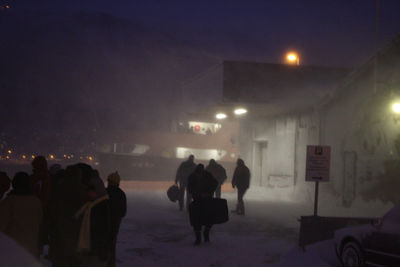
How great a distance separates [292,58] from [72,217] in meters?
29.1

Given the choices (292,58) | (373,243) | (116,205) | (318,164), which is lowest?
(373,243)

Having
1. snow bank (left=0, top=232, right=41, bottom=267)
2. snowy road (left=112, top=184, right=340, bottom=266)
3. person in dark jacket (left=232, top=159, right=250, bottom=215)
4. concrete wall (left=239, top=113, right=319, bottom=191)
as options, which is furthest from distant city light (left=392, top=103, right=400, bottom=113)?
snow bank (left=0, top=232, right=41, bottom=267)

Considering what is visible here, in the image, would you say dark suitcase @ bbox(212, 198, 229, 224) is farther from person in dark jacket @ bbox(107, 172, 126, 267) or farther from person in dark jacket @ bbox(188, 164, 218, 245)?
person in dark jacket @ bbox(107, 172, 126, 267)

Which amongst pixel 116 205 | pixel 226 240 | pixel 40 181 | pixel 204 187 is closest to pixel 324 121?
pixel 226 240

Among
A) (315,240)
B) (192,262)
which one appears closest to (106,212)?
(192,262)

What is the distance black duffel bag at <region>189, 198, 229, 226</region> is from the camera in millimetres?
9461

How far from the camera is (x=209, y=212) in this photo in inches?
372

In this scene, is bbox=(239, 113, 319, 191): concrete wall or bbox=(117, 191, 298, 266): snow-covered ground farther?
bbox=(239, 113, 319, 191): concrete wall

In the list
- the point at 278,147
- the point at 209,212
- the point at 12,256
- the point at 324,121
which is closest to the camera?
the point at 12,256

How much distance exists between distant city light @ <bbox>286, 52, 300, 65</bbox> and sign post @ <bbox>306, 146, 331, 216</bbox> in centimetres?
2387

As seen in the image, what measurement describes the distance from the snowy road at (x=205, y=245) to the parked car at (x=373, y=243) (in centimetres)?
93

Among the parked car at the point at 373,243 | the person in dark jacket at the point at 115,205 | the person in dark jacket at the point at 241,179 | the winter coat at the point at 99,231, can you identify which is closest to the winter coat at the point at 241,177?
the person in dark jacket at the point at 241,179

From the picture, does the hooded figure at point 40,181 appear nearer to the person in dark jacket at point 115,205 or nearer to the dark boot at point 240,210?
the person in dark jacket at point 115,205

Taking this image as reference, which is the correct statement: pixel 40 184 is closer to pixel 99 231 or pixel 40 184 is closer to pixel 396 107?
pixel 99 231
